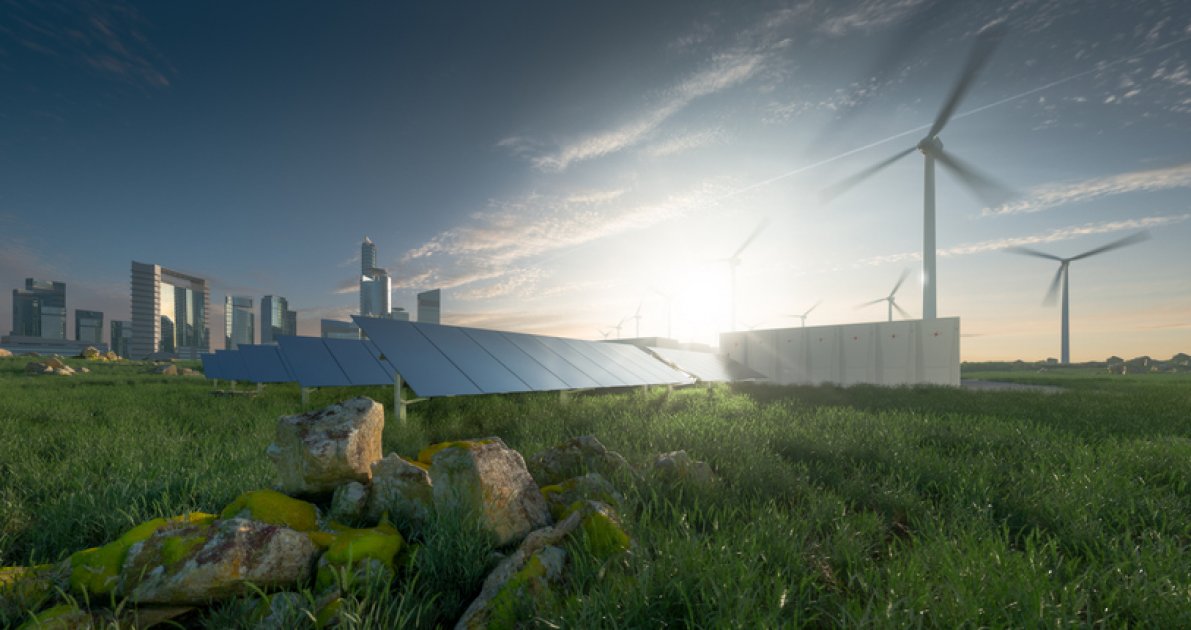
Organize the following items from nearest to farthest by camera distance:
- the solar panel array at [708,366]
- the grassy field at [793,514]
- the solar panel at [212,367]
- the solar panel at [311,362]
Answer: the grassy field at [793,514], the solar panel at [311,362], the solar panel at [212,367], the solar panel array at [708,366]

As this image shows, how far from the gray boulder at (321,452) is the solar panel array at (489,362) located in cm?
409

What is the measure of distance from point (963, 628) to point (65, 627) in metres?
5.08

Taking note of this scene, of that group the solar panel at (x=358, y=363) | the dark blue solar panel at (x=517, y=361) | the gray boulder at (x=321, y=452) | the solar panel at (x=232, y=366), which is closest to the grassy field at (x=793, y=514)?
the gray boulder at (x=321, y=452)

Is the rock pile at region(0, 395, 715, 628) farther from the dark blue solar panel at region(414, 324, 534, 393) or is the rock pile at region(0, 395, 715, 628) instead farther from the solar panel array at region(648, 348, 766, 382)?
the solar panel array at region(648, 348, 766, 382)

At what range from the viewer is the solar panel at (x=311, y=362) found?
13867mm

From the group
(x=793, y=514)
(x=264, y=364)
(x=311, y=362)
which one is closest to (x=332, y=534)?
(x=793, y=514)

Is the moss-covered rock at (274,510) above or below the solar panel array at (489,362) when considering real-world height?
below

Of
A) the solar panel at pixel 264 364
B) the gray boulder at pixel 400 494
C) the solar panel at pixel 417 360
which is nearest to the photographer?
the gray boulder at pixel 400 494

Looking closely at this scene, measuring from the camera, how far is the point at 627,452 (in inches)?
255

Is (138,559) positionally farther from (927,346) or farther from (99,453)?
(927,346)

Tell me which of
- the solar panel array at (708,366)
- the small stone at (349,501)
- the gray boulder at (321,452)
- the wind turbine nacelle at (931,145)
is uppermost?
the wind turbine nacelle at (931,145)

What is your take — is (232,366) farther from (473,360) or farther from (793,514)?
(793,514)

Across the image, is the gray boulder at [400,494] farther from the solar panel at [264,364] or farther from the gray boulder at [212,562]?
the solar panel at [264,364]

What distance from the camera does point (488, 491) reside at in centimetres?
379
